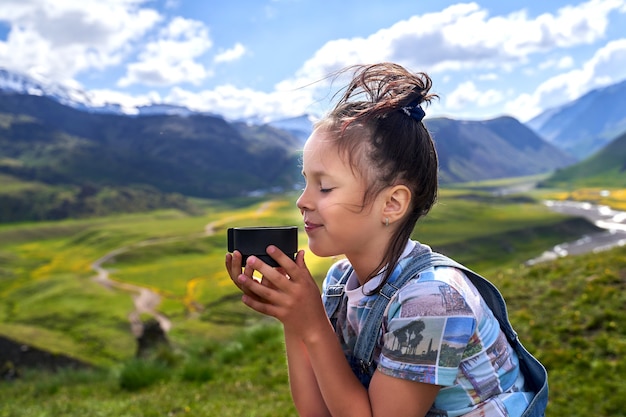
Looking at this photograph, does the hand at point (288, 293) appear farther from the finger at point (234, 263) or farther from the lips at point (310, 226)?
the lips at point (310, 226)

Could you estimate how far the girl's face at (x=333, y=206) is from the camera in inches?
88.4

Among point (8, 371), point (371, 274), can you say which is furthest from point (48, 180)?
point (371, 274)

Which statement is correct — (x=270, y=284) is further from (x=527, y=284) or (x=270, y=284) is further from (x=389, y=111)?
(x=527, y=284)

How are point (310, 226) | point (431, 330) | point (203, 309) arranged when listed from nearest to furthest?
point (431, 330), point (310, 226), point (203, 309)

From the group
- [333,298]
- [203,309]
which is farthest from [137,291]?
[333,298]

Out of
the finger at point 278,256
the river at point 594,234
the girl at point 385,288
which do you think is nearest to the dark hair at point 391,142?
the girl at point 385,288

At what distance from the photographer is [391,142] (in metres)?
2.25

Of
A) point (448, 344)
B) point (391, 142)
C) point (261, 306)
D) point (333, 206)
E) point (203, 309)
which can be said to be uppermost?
point (391, 142)

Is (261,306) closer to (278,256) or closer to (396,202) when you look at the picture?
(278,256)

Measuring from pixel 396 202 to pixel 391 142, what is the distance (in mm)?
258

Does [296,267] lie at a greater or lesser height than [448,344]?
greater

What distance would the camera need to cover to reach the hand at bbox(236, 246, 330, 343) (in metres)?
2.10

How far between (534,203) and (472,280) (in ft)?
617

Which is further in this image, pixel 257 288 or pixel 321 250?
pixel 321 250
